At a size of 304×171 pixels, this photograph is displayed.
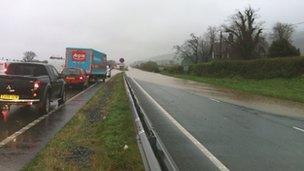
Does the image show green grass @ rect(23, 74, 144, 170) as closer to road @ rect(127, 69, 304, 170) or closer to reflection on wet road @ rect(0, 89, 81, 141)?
road @ rect(127, 69, 304, 170)

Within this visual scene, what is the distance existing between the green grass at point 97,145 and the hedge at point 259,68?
129 feet

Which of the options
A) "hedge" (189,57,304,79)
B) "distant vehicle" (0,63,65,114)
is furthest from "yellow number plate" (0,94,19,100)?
"hedge" (189,57,304,79)

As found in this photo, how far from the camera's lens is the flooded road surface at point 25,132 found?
955cm

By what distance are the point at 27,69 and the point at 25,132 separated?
636cm

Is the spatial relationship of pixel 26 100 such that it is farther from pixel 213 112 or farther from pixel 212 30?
pixel 212 30

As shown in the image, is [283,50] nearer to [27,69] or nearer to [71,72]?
[71,72]

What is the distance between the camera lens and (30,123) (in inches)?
592

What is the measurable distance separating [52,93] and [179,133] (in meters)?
6.75

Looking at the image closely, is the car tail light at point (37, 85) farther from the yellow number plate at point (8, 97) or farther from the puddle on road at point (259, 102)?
the puddle on road at point (259, 102)

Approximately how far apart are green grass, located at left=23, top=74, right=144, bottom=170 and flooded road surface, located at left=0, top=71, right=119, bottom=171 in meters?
0.23

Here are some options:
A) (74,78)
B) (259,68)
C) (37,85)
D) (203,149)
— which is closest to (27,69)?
(37,85)

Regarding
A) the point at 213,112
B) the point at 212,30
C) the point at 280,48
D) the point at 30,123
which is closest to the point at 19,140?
the point at 30,123

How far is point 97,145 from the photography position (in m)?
11.1

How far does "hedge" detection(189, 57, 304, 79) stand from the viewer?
53.0 meters
